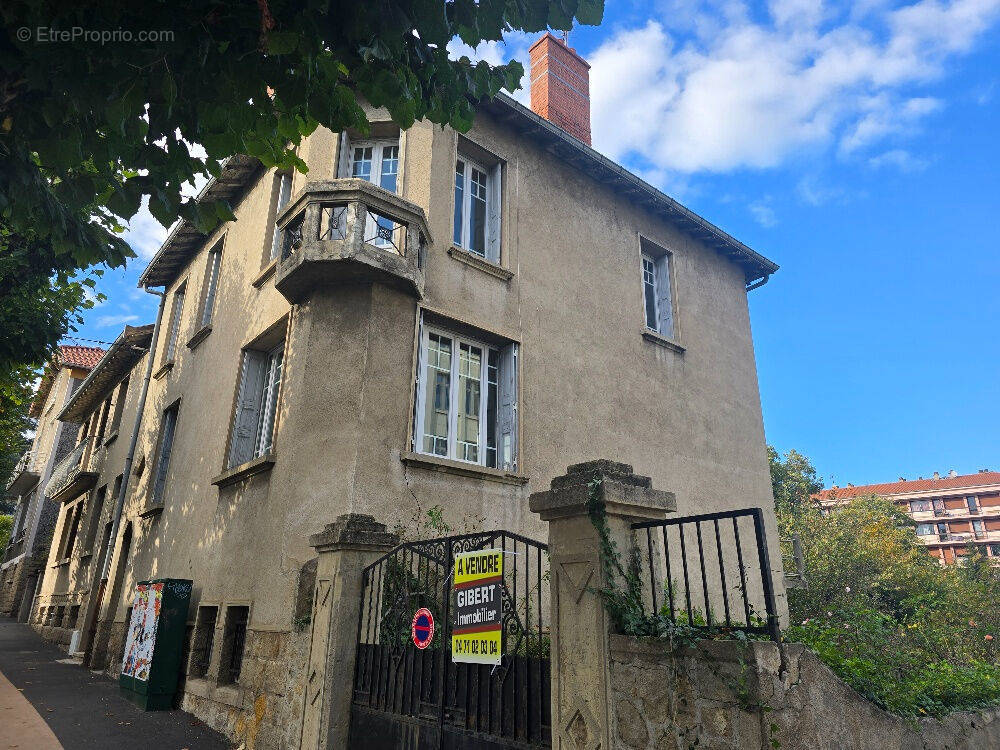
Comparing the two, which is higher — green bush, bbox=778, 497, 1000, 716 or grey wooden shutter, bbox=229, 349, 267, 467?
grey wooden shutter, bbox=229, 349, 267, 467

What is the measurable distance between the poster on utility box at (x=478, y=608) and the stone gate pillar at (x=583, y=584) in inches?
26.3

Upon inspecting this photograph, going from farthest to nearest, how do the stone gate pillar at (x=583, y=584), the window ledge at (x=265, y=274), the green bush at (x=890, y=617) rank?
the window ledge at (x=265, y=274) < the green bush at (x=890, y=617) < the stone gate pillar at (x=583, y=584)

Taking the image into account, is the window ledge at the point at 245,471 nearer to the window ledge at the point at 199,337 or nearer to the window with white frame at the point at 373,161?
the window ledge at the point at 199,337

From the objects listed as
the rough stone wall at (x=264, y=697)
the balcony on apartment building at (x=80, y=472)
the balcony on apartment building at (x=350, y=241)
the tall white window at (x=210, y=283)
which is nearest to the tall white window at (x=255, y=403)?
the balcony on apartment building at (x=350, y=241)

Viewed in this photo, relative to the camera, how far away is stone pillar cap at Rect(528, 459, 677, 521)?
403 centimetres

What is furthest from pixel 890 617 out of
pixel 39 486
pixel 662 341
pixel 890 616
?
pixel 39 486

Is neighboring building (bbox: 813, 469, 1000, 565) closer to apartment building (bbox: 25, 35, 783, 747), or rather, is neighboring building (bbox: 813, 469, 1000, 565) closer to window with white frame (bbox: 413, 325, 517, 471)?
apartment building (bbox: 25, 35, 783, 747)

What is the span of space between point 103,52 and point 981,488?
8435 cm

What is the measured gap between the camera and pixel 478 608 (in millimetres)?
4895

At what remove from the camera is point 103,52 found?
362 cm

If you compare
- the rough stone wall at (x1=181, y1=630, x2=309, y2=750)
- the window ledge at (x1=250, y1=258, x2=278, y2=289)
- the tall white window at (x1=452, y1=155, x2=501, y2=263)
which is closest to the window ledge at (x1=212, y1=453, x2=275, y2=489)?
the rough stone wall at (x1=181, y1=630, x2=309, y2=750)

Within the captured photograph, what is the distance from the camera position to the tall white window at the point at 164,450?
1368 cm

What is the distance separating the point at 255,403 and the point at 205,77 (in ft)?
23.8

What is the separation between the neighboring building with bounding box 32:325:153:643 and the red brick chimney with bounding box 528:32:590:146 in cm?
1252
